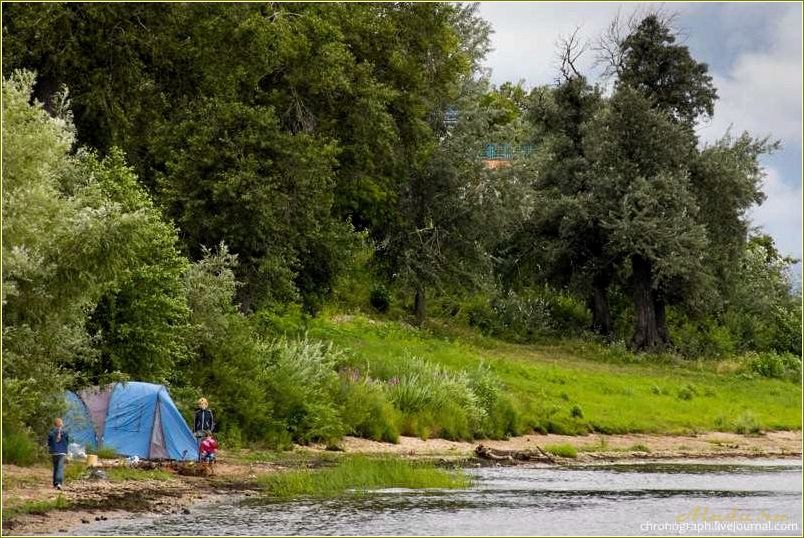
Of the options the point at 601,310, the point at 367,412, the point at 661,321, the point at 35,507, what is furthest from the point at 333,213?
the point at 35,507

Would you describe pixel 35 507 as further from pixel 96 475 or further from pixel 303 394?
pixel 303 394

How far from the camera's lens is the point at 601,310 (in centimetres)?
7119

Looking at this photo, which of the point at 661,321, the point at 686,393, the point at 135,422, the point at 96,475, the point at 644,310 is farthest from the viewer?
the point at 661,321

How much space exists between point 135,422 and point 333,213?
2499 cm

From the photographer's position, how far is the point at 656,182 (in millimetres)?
63906

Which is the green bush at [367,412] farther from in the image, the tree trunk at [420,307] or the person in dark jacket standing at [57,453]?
the tree trunk at [420,307]

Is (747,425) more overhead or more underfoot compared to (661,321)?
more underfoot

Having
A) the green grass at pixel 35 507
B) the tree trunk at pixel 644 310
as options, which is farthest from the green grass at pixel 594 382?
the green grass at pixel 35 507

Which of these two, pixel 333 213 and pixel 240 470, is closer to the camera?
pixel 240 470

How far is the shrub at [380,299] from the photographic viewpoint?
63.8 m

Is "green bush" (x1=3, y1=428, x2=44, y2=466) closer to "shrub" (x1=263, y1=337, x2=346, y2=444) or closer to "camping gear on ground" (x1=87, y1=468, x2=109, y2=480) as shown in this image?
"camping gear on ground" (x1=87, y1=468, x2=109, y2=480)

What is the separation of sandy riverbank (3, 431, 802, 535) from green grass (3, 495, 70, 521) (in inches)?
5.1

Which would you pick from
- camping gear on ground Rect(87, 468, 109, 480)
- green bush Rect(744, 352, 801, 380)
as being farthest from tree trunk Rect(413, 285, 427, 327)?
camping gear on ground Rect(87, 468, 109, 480)

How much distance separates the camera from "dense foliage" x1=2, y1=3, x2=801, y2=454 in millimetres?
28562
